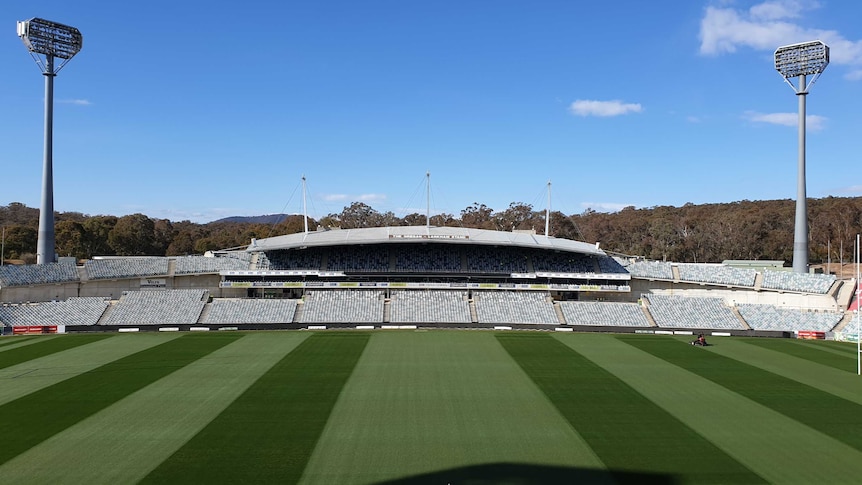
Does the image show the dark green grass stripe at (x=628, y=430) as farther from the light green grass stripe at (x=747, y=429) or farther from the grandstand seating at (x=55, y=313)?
the grandstand seating at (x=55, y=313)

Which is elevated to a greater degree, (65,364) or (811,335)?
(811,335)

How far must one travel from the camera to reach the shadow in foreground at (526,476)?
15.6 metres

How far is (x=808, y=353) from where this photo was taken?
119ft

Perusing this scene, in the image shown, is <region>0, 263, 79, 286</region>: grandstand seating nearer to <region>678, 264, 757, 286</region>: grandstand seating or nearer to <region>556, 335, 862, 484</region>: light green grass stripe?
<region>556, 335, 862, 484</region>: light green grass stripe

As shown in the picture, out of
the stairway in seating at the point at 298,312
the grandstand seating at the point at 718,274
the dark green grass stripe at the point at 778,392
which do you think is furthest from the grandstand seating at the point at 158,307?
the grandstand seating at the point at 718,274

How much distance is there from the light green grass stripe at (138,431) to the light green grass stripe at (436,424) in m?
3.80

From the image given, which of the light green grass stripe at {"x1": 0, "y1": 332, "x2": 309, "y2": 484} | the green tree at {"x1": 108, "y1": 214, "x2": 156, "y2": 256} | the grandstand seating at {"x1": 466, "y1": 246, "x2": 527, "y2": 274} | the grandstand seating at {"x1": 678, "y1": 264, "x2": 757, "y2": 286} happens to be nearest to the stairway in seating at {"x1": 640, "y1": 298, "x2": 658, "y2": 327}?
the grandstand seating at {"x1": 678, "y1": 264, "x2": 757, "y2": 286}

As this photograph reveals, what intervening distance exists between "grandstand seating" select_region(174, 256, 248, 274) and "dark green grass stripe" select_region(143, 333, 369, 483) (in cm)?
2685

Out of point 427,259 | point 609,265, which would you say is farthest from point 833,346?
point 427,259

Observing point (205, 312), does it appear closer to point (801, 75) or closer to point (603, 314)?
point (603, 314)

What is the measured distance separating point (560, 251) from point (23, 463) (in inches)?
1805

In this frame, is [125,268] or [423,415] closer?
[423,415]

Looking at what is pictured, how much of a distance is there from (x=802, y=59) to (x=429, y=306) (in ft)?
140

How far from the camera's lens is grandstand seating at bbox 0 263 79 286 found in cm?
4603
